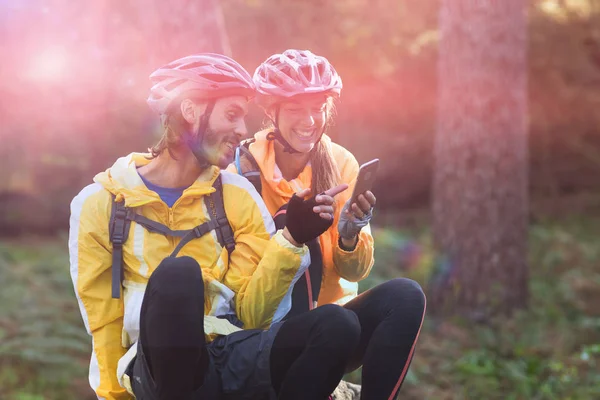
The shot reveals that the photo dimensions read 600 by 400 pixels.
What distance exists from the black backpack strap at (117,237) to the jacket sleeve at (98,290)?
0.04 meters

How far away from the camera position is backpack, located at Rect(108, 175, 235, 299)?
3.21m

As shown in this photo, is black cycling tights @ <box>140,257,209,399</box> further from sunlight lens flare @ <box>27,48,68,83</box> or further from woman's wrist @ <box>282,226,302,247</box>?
sunlight lens flare @ <box>27,48,68,83</box>

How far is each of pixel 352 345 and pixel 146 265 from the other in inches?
35.9

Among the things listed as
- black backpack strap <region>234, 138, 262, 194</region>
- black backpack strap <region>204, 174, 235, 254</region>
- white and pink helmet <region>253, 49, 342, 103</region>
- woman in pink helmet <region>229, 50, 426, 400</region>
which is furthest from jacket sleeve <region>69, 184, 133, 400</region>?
white and pink helmet <region>253, 49, 342, 103</region>

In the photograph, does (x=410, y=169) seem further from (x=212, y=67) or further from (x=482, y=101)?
(x=212, y=67)

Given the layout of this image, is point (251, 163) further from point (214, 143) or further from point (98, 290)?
point (98, 290)

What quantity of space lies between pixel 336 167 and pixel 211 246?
949 mm

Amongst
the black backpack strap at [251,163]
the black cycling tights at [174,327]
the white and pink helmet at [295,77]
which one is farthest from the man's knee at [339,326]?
the white and pink helmet at [295,77]

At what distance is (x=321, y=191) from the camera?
3.92 metres

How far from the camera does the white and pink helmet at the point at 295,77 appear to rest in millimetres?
3930

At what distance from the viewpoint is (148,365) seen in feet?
9.73

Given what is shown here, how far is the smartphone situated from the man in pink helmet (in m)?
0.08

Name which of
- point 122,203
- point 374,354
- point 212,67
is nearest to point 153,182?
point 122,203

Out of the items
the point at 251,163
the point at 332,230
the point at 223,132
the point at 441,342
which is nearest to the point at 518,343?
the point at 441,342
